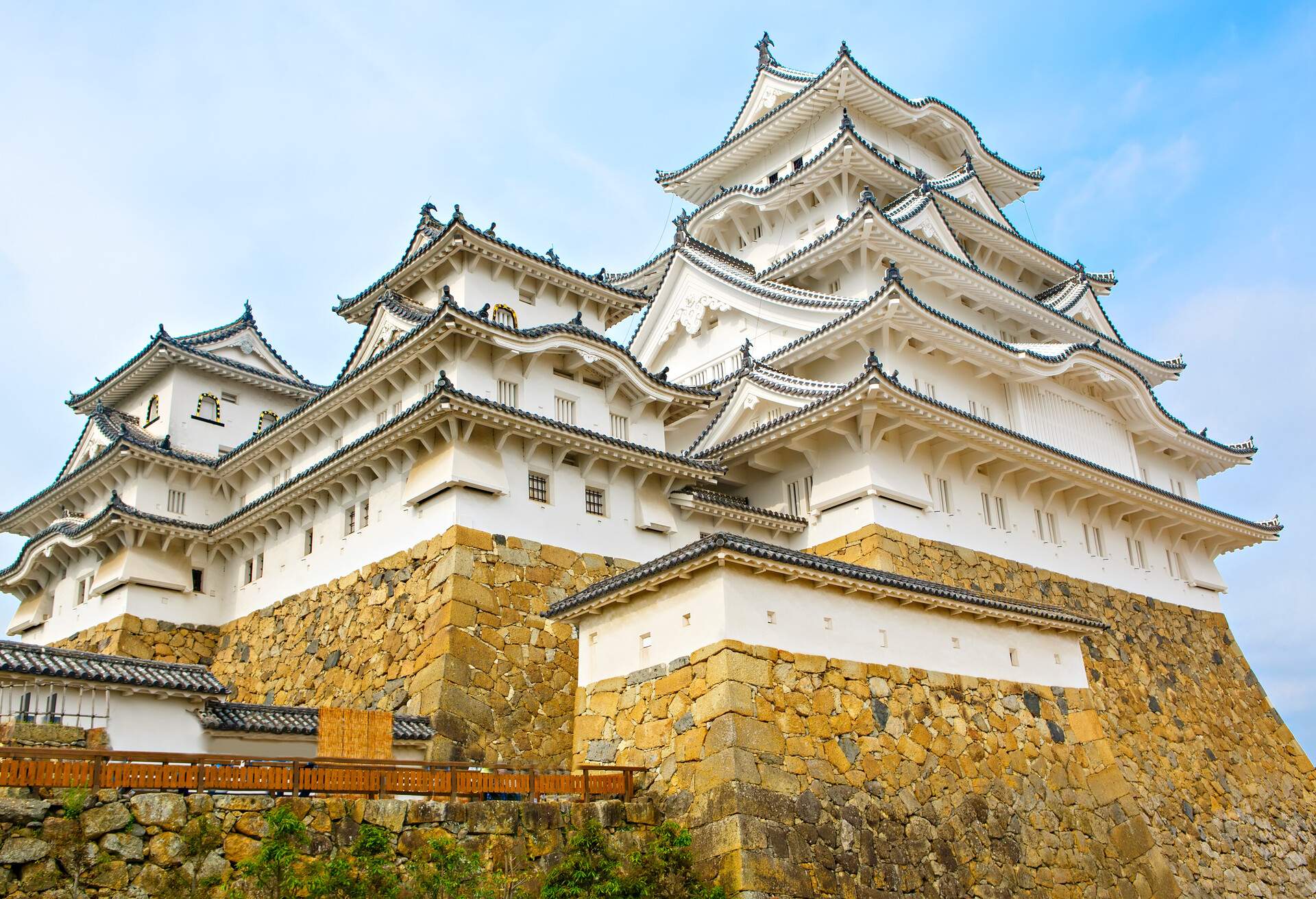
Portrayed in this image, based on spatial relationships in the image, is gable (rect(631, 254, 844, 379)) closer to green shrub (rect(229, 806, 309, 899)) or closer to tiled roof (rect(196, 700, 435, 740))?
tiled roof (rect(196, 700, 435, 740))

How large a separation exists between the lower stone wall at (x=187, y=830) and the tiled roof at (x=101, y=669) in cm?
436

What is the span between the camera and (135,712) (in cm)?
1645

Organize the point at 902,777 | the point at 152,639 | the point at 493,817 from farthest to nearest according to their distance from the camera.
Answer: the point at 152,639 < the point at 902,777 < the point at 493,817

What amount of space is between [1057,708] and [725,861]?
828cm

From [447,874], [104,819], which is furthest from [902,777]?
[104,819]

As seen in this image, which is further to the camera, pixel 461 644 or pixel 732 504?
pixel 732 504

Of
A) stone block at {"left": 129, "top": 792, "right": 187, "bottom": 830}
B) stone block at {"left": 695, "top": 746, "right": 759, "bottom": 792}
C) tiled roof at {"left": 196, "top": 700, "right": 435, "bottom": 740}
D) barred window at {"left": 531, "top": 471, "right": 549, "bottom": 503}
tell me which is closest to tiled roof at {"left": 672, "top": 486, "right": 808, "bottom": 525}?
barred window at {"left": 531, "top": 471, "right": 549, "bottom": 503}

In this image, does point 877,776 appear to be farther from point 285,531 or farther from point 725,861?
point 285,531

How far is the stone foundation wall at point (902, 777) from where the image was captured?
1461 centimetres

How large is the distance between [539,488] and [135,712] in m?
8.06

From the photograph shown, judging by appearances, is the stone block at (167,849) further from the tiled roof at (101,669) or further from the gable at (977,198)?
the gable at (977,198)

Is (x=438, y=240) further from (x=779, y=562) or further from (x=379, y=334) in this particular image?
(x=779, y=562)

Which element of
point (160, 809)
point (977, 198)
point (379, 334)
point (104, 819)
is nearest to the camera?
point (104, 819)

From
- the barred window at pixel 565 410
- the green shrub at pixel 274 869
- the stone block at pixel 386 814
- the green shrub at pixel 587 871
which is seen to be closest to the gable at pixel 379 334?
the barred window at pixel 565 410
